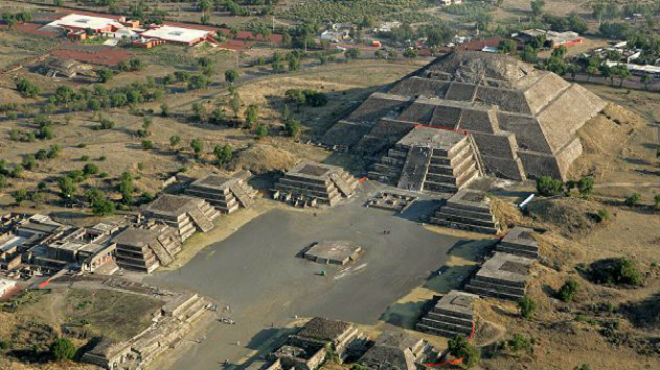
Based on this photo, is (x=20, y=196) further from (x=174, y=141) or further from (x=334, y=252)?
(x=334, y=252)

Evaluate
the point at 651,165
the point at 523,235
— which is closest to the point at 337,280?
the point at 523,235

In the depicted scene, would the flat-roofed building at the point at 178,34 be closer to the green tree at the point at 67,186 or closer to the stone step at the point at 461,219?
the green tree at the point at 67,186

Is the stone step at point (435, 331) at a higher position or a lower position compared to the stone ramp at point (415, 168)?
lower

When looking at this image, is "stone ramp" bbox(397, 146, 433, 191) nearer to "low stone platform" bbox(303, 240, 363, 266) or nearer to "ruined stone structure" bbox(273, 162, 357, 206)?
"ruined stone structure" bbox(273, 162, 357, 206)

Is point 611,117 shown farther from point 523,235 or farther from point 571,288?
point 571,288

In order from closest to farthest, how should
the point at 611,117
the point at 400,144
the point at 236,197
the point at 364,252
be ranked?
the point at 364,252, the point at 236,197, the point at 400,144, the point at 611,117

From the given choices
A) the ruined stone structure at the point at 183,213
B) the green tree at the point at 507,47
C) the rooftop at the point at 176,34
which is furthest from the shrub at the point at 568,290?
the rooftop at the point at 176,34
